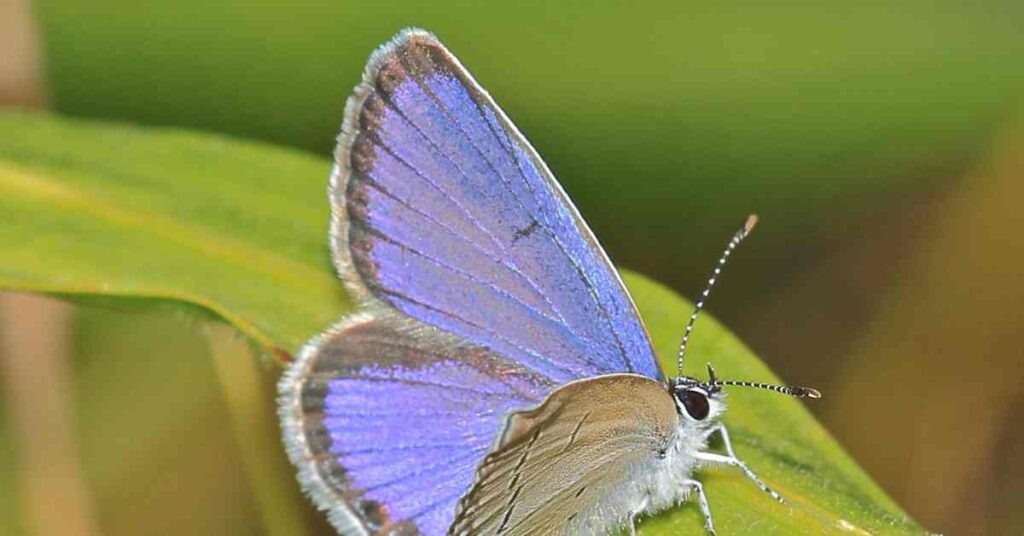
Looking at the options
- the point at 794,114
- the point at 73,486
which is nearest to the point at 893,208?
the point at 794,114

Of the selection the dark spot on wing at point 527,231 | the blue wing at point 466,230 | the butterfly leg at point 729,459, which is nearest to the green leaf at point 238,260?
the butterfly leg at point 729,459

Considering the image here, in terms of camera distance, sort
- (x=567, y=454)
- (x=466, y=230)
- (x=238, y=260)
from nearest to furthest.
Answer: (x=567, y=454) < (x=466, y=230) < (x=238, y=260)

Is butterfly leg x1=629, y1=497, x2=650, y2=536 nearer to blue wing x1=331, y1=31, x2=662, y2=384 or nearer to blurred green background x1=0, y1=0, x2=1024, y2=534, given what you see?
blue wing x1=331, y1=31, x2=662, y2=384

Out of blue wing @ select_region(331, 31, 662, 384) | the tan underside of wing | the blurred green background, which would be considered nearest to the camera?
the tan underside of wing

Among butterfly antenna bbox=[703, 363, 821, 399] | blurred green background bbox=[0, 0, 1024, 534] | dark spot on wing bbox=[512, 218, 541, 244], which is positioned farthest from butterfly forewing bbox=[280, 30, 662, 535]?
blurred green background bbox=[0, 0, 1024, 534]

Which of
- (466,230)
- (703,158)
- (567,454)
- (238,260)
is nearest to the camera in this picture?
(567,454)

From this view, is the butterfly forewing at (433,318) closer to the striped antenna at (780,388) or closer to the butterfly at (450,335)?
the butterfly at (450,335)

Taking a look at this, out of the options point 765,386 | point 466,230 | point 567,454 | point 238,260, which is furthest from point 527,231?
point 238,260

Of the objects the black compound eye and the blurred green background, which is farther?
the blurred green background

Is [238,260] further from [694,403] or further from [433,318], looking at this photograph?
[694,403]
